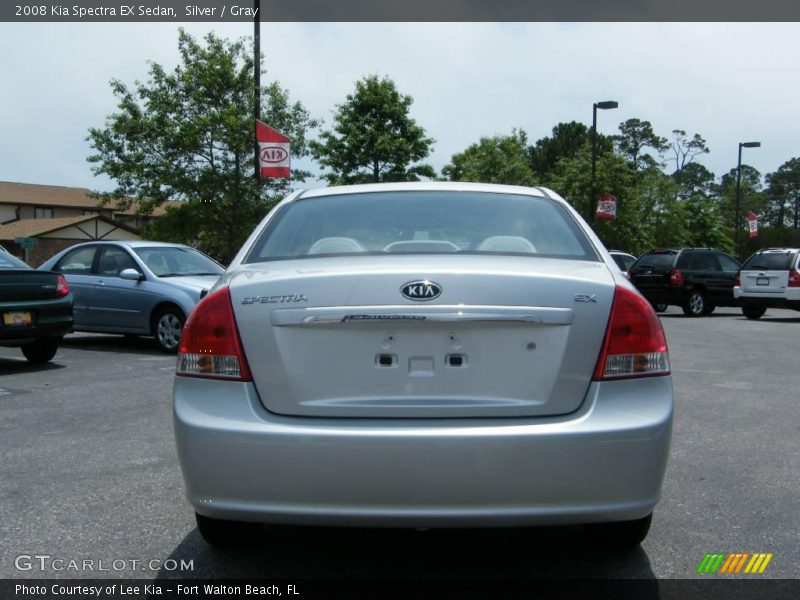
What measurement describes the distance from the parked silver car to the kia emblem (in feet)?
27.8

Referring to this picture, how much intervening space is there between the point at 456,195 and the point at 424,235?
0.33m

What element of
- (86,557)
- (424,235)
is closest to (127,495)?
(86,557)

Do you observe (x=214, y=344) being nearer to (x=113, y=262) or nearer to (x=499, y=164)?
(x=113, y=262)

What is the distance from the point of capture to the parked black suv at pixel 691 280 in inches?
826

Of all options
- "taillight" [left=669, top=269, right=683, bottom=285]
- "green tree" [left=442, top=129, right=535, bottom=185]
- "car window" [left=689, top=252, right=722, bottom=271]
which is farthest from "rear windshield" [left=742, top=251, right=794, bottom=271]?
"green tree" [left=442, top=129, right=535, bottom=185]

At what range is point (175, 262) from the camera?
1216 cm

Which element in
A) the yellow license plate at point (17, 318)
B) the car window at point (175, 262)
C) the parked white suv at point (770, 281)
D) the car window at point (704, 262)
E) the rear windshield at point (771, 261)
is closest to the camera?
the yellow license plate at point (17, 318)

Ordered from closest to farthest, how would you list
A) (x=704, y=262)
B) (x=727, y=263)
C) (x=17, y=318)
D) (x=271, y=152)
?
(x=17, y=318), (x=271, y=152), (x=704, y=262), (x=727, y=263)

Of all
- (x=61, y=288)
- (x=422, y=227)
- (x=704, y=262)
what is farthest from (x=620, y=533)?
(x=704, y=262)

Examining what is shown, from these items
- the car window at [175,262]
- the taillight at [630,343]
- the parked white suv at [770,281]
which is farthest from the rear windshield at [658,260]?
the taillight at [630,343]

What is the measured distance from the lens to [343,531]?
12.8 feet

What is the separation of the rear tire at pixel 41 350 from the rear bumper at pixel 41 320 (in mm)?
297

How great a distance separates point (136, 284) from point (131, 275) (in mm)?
222

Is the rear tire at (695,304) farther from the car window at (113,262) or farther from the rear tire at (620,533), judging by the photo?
the rear tire at (620,533)
